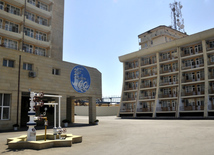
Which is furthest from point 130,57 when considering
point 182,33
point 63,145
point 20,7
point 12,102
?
point 63,145

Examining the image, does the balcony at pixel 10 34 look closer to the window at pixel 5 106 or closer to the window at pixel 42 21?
the window at pixel 42 21

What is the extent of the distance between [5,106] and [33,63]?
231 inches

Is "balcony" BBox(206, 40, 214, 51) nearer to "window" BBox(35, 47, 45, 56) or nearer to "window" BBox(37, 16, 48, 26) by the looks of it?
"window" BBox(37, 16, 48, 26)

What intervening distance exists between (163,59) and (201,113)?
1607cm

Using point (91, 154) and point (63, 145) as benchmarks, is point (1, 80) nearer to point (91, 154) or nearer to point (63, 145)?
point (63, 145)

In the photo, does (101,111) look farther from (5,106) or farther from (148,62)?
(5,106)

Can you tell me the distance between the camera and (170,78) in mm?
49938

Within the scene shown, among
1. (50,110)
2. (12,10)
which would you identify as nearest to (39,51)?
(12,10)

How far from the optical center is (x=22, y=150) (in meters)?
10.4

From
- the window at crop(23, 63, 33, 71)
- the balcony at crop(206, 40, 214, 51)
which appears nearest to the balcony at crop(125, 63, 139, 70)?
the balcony at crop(206, 40, 214, 51)

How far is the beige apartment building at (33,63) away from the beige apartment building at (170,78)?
21287 millimetres

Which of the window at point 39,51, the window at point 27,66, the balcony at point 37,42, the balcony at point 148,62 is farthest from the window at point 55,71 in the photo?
the balcony at point 148,62

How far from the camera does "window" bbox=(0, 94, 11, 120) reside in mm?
21675

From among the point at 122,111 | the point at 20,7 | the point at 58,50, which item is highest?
the point at 20,7
